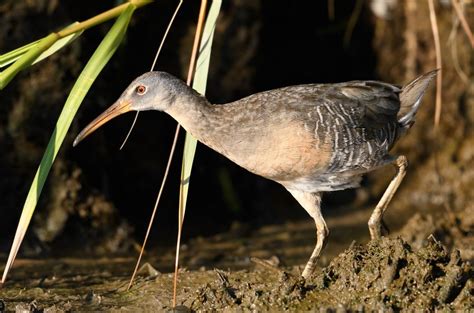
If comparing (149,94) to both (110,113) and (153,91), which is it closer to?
(153,91)

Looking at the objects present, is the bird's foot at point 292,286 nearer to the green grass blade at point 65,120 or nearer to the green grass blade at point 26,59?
the green grass blade at point 65,120

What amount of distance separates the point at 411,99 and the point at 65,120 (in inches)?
91.7

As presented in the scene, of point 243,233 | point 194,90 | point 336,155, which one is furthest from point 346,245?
point 194,90

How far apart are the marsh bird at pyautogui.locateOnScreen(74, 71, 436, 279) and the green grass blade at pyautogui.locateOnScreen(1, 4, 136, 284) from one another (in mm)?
442

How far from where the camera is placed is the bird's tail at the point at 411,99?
5.63 metres

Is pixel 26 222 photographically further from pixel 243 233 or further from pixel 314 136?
pixel 243 233

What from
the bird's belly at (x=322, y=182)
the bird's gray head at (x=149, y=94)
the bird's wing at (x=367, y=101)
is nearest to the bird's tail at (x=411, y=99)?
the bird's wing at (x=367, y=101)

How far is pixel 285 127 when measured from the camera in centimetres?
485

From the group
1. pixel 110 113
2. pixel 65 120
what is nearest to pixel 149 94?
pixel 110 113

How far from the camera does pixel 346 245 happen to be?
22.4ft

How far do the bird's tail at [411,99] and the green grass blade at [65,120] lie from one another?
1930 millimetres

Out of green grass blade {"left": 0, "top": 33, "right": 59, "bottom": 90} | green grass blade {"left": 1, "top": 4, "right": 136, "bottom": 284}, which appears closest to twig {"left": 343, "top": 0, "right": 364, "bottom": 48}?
green grass blade {"left": 1, "top": 4, "right": 136, "bottom": 284}

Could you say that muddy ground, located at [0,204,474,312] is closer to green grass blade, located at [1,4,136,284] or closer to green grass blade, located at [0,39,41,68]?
green grass blade, located at [1,4,136,284]

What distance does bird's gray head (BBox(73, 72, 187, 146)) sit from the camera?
4.91 metres
